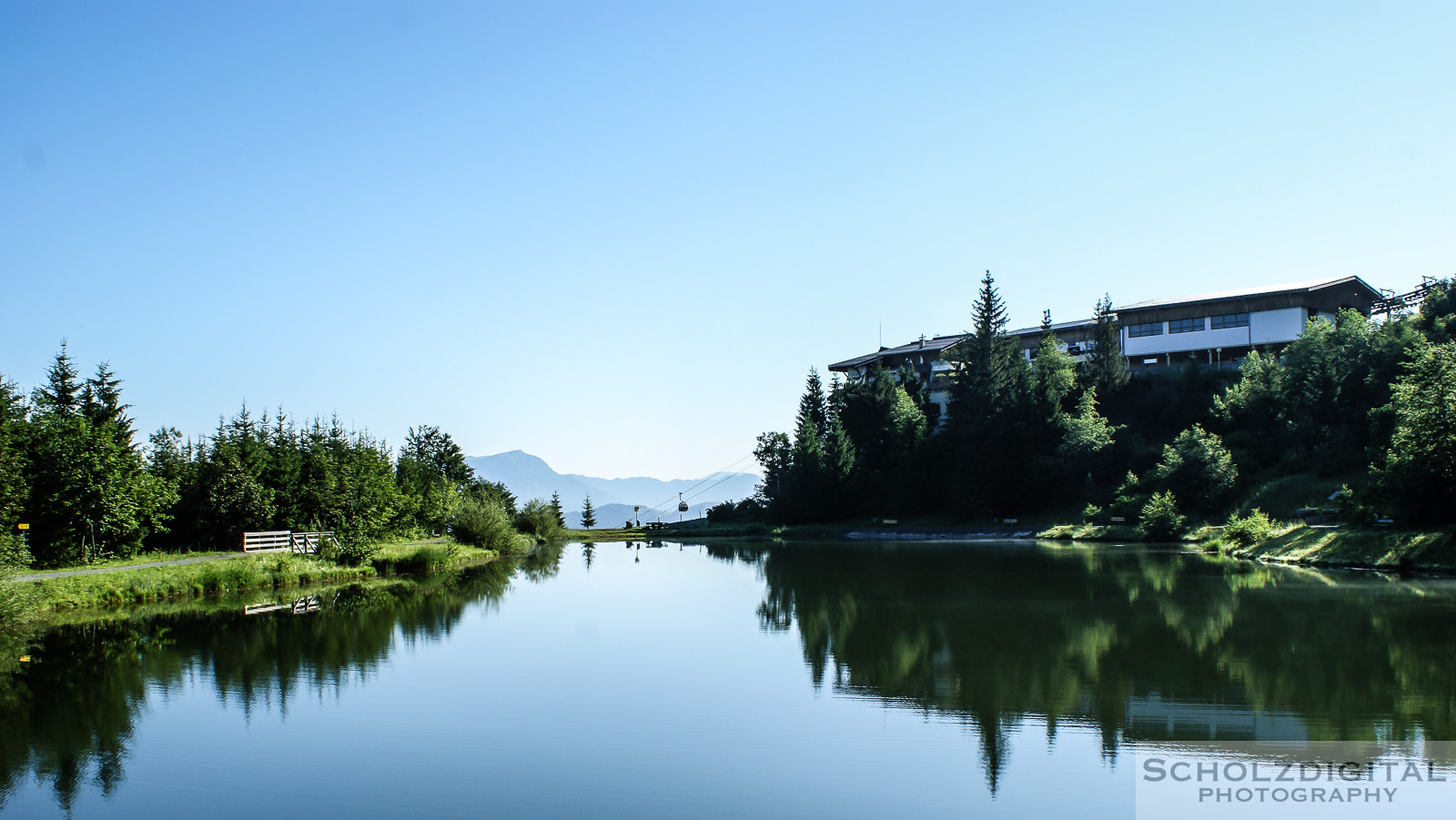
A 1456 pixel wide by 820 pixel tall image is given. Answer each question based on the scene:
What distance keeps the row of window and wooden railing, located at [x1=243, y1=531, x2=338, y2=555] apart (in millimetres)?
54372

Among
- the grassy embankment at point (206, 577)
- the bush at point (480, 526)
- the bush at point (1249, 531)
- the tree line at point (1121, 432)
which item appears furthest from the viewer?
the bush at point (480, 526)

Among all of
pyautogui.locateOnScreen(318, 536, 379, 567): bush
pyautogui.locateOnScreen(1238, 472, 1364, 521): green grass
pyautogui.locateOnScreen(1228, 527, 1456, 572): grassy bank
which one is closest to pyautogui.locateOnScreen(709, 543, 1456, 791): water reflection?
pyautogui.locateOnScreen(1228, 527, 1456, 572): grassy bank

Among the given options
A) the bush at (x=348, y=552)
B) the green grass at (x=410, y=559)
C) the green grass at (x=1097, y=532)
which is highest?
the bush at (x=348, y=552)

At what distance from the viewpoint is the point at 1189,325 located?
6397 cm

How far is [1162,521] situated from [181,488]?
136 feet

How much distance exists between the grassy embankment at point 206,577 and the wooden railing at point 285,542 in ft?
4.50

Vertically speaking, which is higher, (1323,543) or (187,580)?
(187,580)

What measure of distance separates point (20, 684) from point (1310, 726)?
16742 millimetres

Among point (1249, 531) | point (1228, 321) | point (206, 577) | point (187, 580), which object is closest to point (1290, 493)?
point (1249, 531)

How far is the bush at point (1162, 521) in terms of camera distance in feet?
144

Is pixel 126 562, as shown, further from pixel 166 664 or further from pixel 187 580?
pixel 166 664

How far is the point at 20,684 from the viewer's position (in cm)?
1380

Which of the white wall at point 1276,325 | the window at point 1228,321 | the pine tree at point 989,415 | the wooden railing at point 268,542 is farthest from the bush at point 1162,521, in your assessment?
the wooden railing at point 268,542

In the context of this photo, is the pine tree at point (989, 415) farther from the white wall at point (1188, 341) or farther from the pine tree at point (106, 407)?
the pine tree at point (106, 407)
